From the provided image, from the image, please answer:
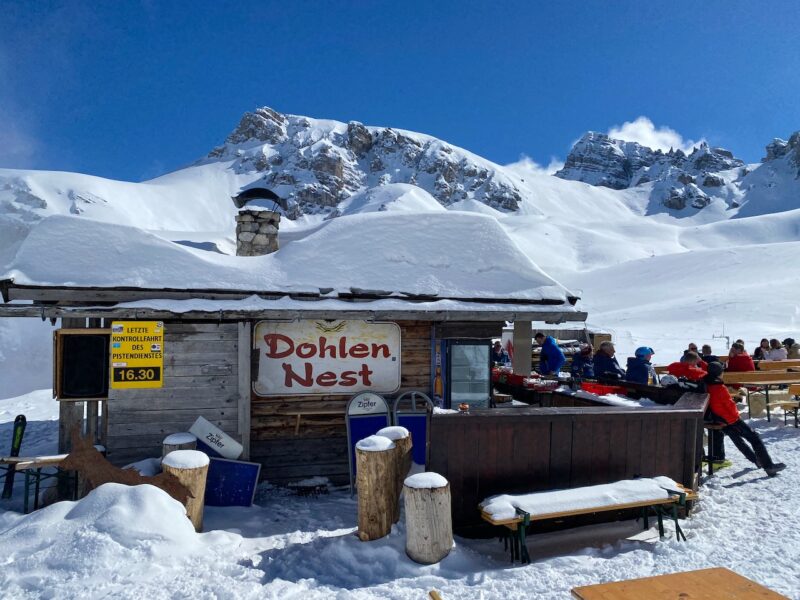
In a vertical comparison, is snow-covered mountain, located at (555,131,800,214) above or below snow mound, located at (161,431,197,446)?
above

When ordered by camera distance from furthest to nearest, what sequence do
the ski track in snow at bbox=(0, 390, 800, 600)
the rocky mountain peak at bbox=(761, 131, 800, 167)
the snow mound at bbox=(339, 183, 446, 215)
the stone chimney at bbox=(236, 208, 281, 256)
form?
1. the rocky mountain peak at bbox=(761, 131, 800, 167)
2. the snow mound at bbox=(339, 183, 446, 215)
3. the stone chimney at bbox=(236, 208, 281, 256)
4. the ski track in snow at bbox=(0, 390, 800, 600)

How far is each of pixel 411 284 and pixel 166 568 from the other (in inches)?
180

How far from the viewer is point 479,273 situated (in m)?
8.39

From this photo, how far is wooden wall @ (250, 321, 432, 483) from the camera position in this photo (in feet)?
24.8

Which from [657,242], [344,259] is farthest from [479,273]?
[657,242]

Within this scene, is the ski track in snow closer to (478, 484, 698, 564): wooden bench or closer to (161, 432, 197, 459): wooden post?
(478, 484, 698, 564): wooden bench

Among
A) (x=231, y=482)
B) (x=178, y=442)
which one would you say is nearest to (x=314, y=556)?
(x=231, y=482)

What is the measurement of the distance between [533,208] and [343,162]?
2167 inches

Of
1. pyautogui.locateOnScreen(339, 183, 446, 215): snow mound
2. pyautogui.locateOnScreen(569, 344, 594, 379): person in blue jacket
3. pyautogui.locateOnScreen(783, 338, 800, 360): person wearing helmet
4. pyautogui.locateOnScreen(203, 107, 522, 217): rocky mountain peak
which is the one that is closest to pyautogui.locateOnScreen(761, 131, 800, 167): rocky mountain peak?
pyautogui.locateOnScreen(203, 107, 522, 217): rocky mountain peak

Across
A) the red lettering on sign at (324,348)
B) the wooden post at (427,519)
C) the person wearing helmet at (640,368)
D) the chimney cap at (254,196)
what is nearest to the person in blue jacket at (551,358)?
the person wearing helmet at (640,368)

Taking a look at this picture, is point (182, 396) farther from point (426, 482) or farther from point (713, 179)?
point (713, 179)

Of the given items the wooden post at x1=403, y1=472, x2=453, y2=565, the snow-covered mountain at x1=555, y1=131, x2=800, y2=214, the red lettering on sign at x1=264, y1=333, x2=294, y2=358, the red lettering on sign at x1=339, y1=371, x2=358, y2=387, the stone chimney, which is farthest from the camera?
the snow-covered mountain at x1=555, y1=131, x2=800, y2=214

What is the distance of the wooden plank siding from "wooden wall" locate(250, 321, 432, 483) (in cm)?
42

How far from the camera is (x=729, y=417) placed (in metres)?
7.54
